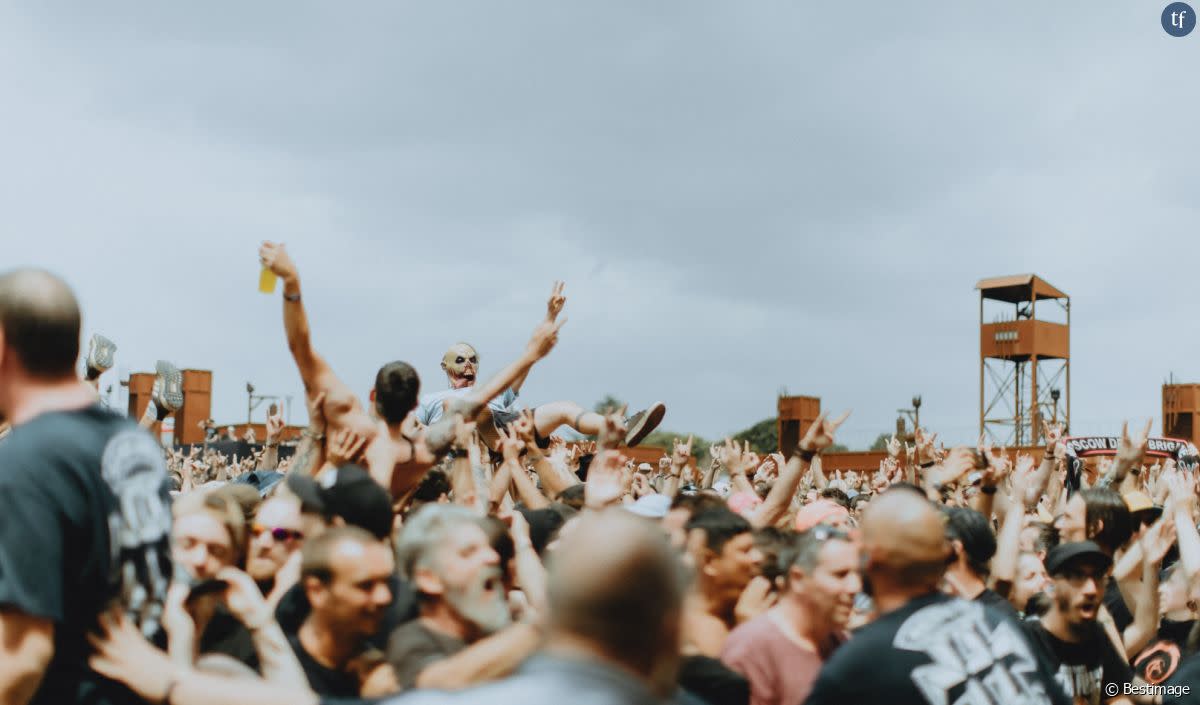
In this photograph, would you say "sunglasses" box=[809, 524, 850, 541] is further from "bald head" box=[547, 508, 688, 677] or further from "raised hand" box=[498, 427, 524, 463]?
"raised hand" box=[498, 427, 524, 463]

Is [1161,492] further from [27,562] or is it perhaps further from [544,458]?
[27,562]

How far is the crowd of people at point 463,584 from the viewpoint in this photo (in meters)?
2.37

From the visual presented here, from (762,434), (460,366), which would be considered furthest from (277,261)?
(762,434)

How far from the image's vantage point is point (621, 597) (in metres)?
1.76

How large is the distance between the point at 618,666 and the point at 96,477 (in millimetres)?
1496

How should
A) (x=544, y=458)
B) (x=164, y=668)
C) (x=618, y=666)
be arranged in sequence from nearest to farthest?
(x=618, y=666) < (x=164, y=668) < (x=544, y=458)

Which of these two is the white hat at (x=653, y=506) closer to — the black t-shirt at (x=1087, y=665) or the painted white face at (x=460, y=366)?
the black t-shirt at (x=1087, y=665)

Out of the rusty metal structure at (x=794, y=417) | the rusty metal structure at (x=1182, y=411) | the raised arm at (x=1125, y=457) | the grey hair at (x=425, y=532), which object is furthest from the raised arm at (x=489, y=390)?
the rusty metal structure at (x=1182, y=411)

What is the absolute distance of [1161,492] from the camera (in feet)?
28.8

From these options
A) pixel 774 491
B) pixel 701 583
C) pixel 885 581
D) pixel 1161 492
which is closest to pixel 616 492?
pixel 701 583

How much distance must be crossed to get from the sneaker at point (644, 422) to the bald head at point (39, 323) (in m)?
6.76

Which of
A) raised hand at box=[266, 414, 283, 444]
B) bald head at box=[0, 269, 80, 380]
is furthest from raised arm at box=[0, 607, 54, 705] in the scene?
raised hand at box=[266, 414, 283, 444]

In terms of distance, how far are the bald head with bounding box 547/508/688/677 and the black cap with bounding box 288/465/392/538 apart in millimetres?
2153

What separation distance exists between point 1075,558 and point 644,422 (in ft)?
14.8
